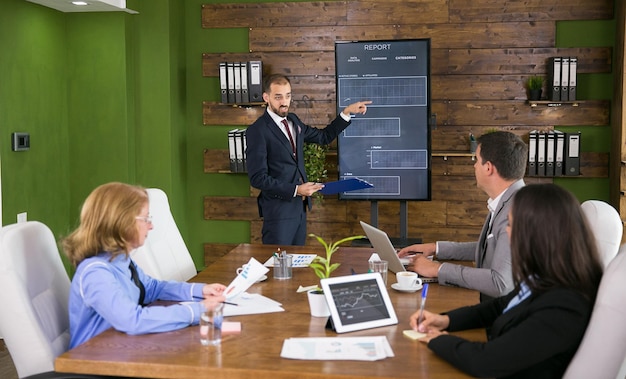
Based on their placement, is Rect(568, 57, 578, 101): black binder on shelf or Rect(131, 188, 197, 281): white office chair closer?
Rect(131, 188, 197, 281): white office chair

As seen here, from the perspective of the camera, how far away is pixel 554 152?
19.7 ft

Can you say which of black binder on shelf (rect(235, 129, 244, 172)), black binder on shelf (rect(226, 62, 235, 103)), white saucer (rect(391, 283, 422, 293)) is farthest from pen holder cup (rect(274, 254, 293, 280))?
black binder on shelf (rect(226, 62, 235, 103))

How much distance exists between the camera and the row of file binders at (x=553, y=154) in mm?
5949

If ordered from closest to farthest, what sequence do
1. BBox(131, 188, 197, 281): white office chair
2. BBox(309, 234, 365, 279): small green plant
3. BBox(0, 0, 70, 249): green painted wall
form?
BBox(309, 234, 365, 279): small green plant < BBox(131, 188, 197, 281): white office chair < BBox(0, 0, 70, 249): green painted wall

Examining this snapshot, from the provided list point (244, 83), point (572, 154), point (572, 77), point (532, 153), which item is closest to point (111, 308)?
point (244, 83)

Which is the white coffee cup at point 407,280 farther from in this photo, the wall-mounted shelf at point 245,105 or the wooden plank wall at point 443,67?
the wall-mounted shelf at point 245,105

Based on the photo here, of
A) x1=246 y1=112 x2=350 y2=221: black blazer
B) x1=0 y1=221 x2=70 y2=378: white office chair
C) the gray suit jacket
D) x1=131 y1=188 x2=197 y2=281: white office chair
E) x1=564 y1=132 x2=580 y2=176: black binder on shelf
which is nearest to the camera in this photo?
x1=0 y1=221 x2=70 y2=378: white office chair

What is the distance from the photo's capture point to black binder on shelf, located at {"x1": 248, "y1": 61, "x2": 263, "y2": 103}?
6.27 metres

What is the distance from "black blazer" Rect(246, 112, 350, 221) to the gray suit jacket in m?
1.88

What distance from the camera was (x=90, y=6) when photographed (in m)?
5.73

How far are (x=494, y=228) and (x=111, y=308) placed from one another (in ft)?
4.92

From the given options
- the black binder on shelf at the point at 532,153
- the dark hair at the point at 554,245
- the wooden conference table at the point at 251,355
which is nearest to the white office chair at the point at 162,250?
the wooden conference table at the point at 251,355

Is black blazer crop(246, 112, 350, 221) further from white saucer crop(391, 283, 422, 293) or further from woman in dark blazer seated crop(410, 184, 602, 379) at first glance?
woman in dark blazer seated crop(410, 184, 602, 379)

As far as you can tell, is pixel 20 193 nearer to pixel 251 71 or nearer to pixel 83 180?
pixel 83 180
